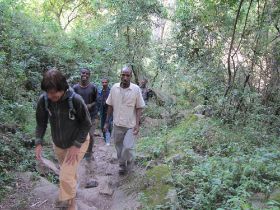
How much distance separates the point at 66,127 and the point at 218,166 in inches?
111

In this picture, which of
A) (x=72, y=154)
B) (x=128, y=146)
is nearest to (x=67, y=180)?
(x=72, y=154)

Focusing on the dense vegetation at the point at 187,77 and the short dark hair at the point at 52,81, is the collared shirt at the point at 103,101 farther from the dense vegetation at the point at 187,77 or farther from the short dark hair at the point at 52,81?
the short dark hair at the point at 52,81

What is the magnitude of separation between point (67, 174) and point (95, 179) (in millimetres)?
2619

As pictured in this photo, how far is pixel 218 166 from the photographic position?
612cm

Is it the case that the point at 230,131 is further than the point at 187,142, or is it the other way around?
the point at 230,131

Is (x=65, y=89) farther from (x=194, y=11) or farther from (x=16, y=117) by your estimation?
(x=194, y=11)

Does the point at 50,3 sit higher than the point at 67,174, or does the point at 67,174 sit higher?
the point at 50,3

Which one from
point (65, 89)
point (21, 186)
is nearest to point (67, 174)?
point (65, 89)

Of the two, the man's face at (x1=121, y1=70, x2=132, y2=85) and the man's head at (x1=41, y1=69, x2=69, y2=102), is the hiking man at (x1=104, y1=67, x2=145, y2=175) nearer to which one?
the man's face at (x1=121, y1=70, x2=132, y2=85)

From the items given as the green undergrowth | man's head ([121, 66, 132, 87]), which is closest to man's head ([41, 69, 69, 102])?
the green undergrowth

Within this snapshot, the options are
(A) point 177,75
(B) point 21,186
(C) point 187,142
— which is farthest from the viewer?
(A) point 177,75

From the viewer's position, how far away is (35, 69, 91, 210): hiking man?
4312mm

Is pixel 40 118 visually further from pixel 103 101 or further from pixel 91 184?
pixel 103 101

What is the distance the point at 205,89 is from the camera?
43.1ft
